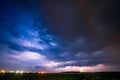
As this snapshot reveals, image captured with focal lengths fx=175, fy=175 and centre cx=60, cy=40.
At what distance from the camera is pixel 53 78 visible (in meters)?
45.2

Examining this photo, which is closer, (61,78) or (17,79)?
(17,79)

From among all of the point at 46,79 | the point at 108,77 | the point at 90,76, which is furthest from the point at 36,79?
the point at 108,77

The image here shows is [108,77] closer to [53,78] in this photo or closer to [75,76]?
→ [75,76]

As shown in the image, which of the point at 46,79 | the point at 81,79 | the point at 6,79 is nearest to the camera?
the point at 6,79

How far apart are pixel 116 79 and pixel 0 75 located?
100.0 feet

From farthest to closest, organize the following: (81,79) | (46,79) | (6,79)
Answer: (81,79)
(46,79)
(6,79)

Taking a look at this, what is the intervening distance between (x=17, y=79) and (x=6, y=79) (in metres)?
2.64

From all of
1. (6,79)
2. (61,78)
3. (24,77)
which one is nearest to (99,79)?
(61,78)

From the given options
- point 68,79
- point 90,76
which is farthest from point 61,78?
point 90,76

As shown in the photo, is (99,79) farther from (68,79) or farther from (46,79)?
(46,79)

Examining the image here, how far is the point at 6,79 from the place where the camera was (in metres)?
41.1

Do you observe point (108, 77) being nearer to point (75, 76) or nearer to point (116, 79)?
point (116, 79)

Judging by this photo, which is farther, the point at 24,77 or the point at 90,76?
the point at 90,76

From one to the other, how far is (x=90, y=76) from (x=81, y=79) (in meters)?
3.45
